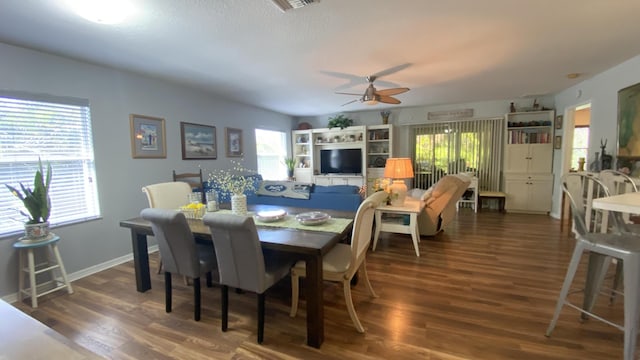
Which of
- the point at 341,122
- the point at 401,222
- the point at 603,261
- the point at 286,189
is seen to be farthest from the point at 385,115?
the point at 603,261

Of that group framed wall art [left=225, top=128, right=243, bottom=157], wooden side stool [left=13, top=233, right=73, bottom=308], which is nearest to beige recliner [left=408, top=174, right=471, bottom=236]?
framed wall art [left=225, top=128, right=243, bottom=157]

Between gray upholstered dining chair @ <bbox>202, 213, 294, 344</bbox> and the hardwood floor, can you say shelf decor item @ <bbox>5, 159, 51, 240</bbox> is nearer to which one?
the hardwood floor

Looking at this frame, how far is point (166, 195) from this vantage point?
2.81 m

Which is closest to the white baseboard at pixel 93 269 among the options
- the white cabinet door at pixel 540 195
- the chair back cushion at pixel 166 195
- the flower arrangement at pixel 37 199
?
the flower arrangement at pixel 37 199

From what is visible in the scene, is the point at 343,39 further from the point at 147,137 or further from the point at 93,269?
the point at 93,269

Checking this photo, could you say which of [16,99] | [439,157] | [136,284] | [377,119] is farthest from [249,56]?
[439,157]

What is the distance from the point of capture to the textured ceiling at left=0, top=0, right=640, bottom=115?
1956 millimetres

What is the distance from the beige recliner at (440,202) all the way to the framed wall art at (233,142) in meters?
3.46

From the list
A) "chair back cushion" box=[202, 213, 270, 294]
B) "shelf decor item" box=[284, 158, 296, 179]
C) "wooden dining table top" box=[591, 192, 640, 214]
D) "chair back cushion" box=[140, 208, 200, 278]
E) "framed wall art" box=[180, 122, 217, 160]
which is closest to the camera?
"wooden dining table top" box=[591, 192, 640, 214]

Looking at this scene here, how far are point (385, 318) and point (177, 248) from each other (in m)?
1.69

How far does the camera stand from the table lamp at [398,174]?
11.5ft

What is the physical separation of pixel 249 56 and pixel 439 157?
5.04 meters

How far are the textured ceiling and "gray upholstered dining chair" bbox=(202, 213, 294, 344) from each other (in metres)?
1.50

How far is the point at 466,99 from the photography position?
5.49 m
